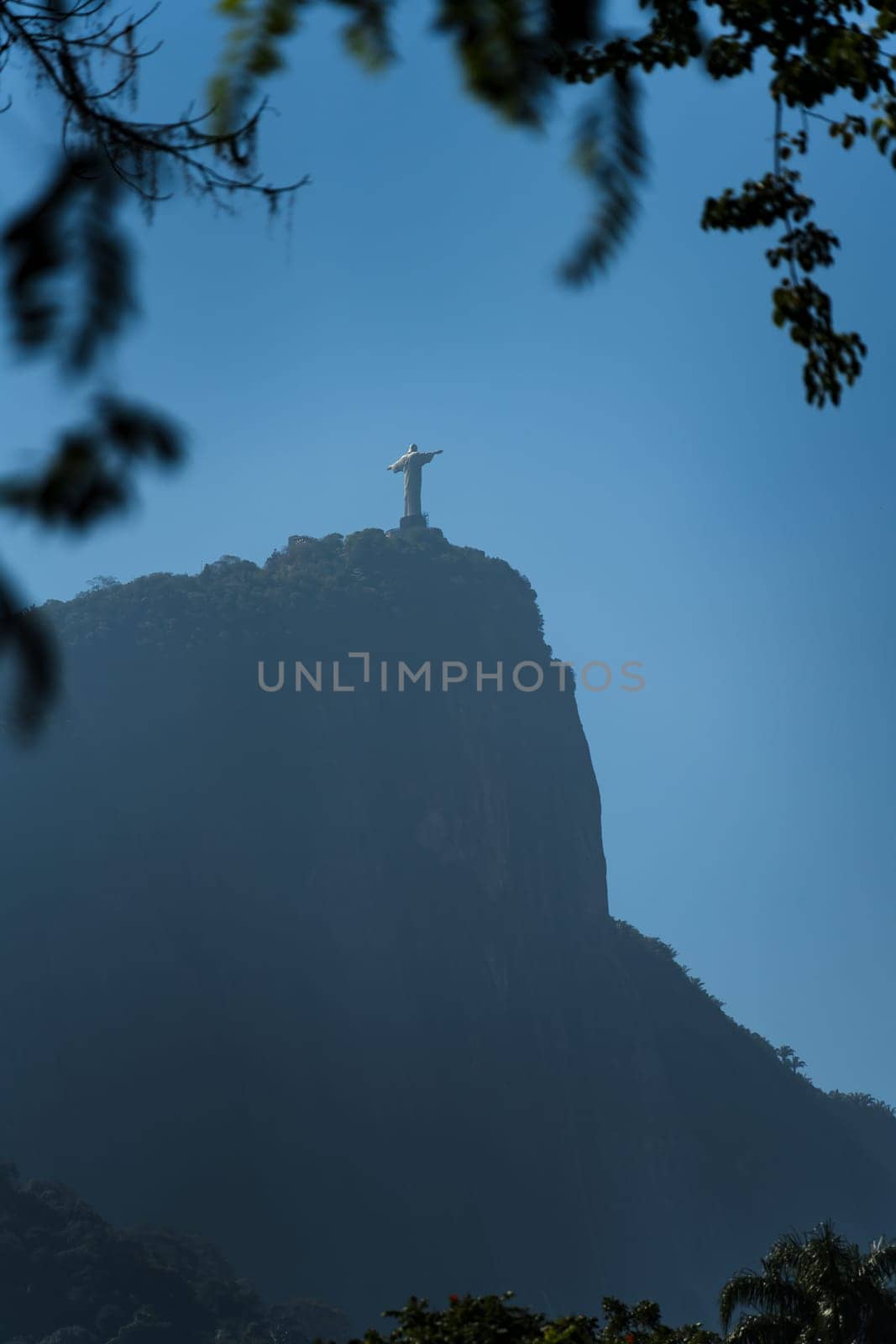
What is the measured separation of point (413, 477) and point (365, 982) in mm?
36577


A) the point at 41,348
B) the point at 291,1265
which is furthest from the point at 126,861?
the point at 41,348

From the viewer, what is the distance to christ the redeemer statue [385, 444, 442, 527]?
9862 cm

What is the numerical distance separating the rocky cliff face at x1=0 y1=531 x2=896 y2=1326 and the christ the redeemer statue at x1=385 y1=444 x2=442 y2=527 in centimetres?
421

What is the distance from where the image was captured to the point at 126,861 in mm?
74875

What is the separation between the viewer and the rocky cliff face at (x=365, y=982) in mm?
67562

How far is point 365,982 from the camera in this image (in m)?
79.4

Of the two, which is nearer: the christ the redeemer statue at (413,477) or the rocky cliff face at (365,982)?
the rocky cliff face at (365,982)

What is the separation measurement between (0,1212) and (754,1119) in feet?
183

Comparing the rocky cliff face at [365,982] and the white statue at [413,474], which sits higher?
the white statue at [413,474]

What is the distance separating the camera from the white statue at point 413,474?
324 feet

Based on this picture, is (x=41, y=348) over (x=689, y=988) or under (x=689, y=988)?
under

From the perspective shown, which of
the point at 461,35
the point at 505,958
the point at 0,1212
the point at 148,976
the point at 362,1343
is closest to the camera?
the point at 461,35

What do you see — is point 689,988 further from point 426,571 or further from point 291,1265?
point 291,1265

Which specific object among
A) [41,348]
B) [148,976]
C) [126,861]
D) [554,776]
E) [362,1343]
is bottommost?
[362,1343]
